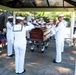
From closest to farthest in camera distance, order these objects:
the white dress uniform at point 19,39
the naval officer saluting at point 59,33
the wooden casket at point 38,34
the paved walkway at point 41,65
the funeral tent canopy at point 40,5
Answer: the white dress uniform at point 19,39 → the paved walkway at point 41,65 → the naval officer saluting at point 59,33 → the wooden casket at point 38,34 → the funeral tent canopy at point 40,5

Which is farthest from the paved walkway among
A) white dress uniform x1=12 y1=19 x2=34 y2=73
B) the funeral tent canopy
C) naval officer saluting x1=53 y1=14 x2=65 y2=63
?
the funeral tent canopy

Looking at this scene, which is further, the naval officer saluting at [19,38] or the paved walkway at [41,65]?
the paved walkway at [41,65]

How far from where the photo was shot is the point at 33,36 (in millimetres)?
8711

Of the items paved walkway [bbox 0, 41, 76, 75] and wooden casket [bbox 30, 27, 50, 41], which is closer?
paved walkway [bbox 0, 41, 76, 75]

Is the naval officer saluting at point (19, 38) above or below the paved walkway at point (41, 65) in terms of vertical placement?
above

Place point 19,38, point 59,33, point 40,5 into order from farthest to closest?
point 40,5, point 59,33, point 19,38

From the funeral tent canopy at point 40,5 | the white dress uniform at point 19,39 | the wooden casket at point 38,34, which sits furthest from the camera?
the funeral tent canopy at point 40,5

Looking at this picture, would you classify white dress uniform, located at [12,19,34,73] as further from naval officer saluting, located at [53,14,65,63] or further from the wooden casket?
the wooden casket

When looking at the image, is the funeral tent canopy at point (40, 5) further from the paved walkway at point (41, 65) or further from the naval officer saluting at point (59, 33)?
the naval officer saluting at point (59, 33)

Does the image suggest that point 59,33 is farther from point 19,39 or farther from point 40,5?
point 40,5

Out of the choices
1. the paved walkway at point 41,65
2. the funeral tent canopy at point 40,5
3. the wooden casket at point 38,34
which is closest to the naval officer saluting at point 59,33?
the paved walkway at point 41,65

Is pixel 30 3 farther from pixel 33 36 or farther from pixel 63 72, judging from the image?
pixel 63 72

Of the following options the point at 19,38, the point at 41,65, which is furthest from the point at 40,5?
the point at 19,38

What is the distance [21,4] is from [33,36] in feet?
10.2
